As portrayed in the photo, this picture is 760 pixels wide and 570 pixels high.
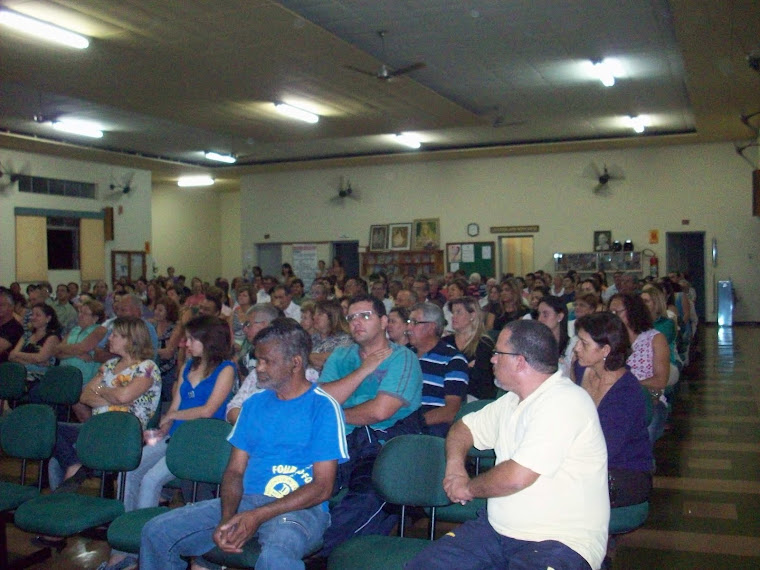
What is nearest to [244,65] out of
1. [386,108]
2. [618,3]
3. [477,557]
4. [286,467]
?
[386,108]

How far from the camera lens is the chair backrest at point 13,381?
5.84m

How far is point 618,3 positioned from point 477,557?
6.61 metres

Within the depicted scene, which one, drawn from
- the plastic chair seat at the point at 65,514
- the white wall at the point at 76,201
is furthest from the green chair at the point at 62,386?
the white wall at the point at 76,201

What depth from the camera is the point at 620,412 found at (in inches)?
133

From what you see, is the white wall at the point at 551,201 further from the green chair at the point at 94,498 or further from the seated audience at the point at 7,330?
the green chair at the point at 94,498

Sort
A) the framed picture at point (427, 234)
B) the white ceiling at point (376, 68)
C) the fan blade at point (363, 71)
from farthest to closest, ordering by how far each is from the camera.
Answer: the framed picture at point (427, 234) < the fan blade at point (363, 71) < the white ceiling at point (376, 68)

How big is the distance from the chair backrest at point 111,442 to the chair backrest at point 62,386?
1.58 metres

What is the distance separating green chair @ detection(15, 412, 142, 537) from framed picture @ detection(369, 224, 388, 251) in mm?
15478

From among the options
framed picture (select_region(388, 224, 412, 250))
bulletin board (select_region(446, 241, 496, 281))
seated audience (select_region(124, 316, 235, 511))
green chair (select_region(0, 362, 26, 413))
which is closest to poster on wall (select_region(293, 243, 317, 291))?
framed picture (select_region(388, 224, 412, 250))

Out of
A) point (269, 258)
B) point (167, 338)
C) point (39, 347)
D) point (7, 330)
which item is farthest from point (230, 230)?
point (39, 347)

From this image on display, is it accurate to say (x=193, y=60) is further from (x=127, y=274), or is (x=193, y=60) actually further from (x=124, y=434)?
(x=127, y=274)

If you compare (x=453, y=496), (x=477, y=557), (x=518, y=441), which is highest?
(x=518, y=441)

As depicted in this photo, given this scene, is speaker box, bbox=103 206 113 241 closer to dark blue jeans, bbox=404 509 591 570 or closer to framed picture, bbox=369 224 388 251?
framed picture, bbox=369 224 388 251

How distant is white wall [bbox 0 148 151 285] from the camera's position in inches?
622
